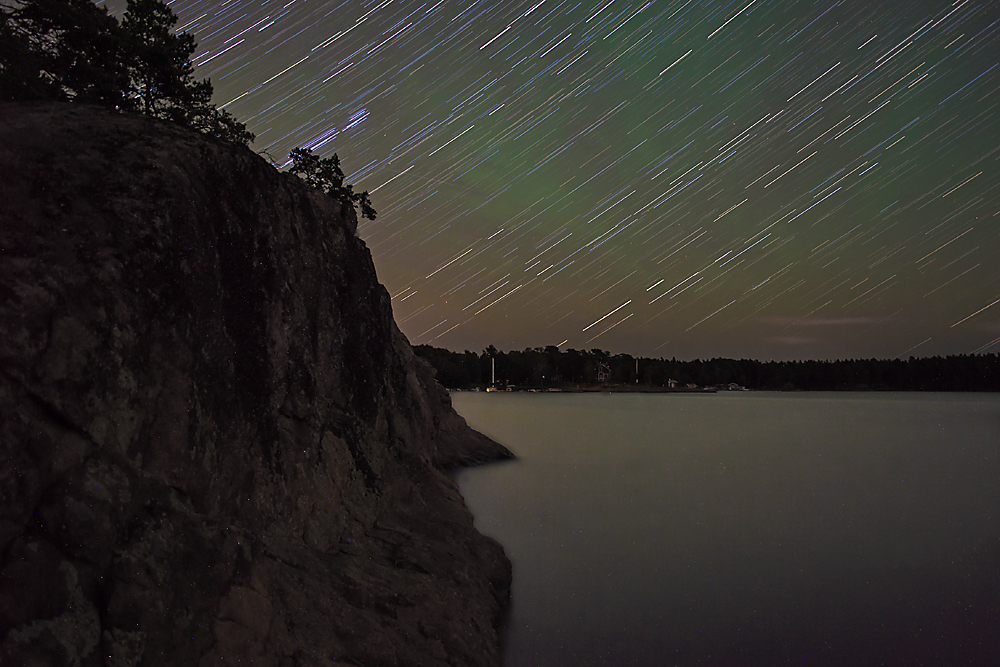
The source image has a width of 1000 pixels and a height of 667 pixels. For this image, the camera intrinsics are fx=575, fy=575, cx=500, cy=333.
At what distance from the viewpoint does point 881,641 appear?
13359 millimetres

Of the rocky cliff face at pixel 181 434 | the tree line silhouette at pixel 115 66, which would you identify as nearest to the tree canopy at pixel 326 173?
the tree line silhouette at pixel 115 66

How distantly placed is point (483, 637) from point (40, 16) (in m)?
19.1

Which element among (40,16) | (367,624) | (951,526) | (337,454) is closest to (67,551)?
(367,624)

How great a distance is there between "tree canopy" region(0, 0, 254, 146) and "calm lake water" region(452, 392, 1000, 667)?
46.0ft

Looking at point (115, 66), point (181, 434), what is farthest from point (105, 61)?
point (181, 434)

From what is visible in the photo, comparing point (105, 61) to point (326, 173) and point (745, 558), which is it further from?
point (745, 558)

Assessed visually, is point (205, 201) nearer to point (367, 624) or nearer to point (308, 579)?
point (308, 579)

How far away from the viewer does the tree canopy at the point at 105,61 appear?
44.8 feet

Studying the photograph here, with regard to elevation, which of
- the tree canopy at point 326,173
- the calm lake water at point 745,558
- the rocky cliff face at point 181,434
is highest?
the tree canopy at point 326,173

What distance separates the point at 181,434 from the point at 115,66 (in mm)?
17919

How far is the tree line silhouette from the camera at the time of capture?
541 inches

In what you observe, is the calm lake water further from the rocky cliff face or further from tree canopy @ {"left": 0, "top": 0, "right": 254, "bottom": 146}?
tree canopy @ {"left": 0, "top": 0, "right": 254, "bottom": 146}

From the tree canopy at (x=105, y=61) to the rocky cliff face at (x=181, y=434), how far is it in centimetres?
401

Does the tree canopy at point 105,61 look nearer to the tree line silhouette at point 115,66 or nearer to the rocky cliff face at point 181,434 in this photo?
the tree line silhouette at point 115,66
